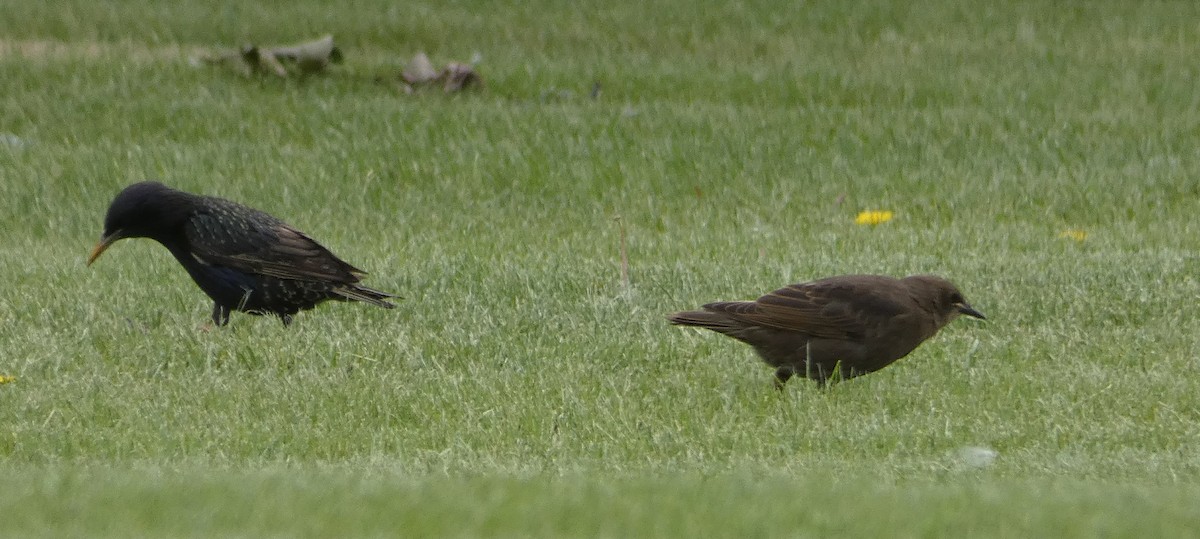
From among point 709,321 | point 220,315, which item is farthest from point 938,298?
point 220,315

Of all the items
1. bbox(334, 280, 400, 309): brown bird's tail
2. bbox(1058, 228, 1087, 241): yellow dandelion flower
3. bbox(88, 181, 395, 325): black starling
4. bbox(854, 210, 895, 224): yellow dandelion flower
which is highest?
bbox(88, 181, 395, 325): black starling

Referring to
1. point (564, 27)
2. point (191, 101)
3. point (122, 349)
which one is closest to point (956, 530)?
point (122, 349)

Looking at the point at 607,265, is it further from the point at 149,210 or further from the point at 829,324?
the point at 829,324

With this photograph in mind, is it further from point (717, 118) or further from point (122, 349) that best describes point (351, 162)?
point (122, 349)

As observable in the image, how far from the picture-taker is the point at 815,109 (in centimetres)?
1476

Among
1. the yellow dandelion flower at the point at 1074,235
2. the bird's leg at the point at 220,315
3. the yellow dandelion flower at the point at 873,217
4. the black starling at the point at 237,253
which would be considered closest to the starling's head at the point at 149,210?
the black starling at the point at 237,253

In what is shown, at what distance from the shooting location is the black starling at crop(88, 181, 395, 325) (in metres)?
8.12

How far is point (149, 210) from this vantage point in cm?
823

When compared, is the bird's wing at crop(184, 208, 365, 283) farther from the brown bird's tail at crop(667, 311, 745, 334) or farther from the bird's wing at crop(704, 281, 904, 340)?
the bird's wing at crop(704, 281, 904, 340)

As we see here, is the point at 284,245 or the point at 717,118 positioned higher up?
the point at 284,245

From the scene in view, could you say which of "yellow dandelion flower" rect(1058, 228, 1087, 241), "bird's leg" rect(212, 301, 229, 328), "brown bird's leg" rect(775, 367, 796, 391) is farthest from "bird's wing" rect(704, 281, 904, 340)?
"yellow dandelion flower" rect(1058, 228, 1087, 241)

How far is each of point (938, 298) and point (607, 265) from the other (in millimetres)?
2928

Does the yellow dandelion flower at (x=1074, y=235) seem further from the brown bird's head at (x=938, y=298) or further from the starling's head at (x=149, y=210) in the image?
the starling's head at (x=149, y=210)

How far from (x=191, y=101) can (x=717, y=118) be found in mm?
4603
